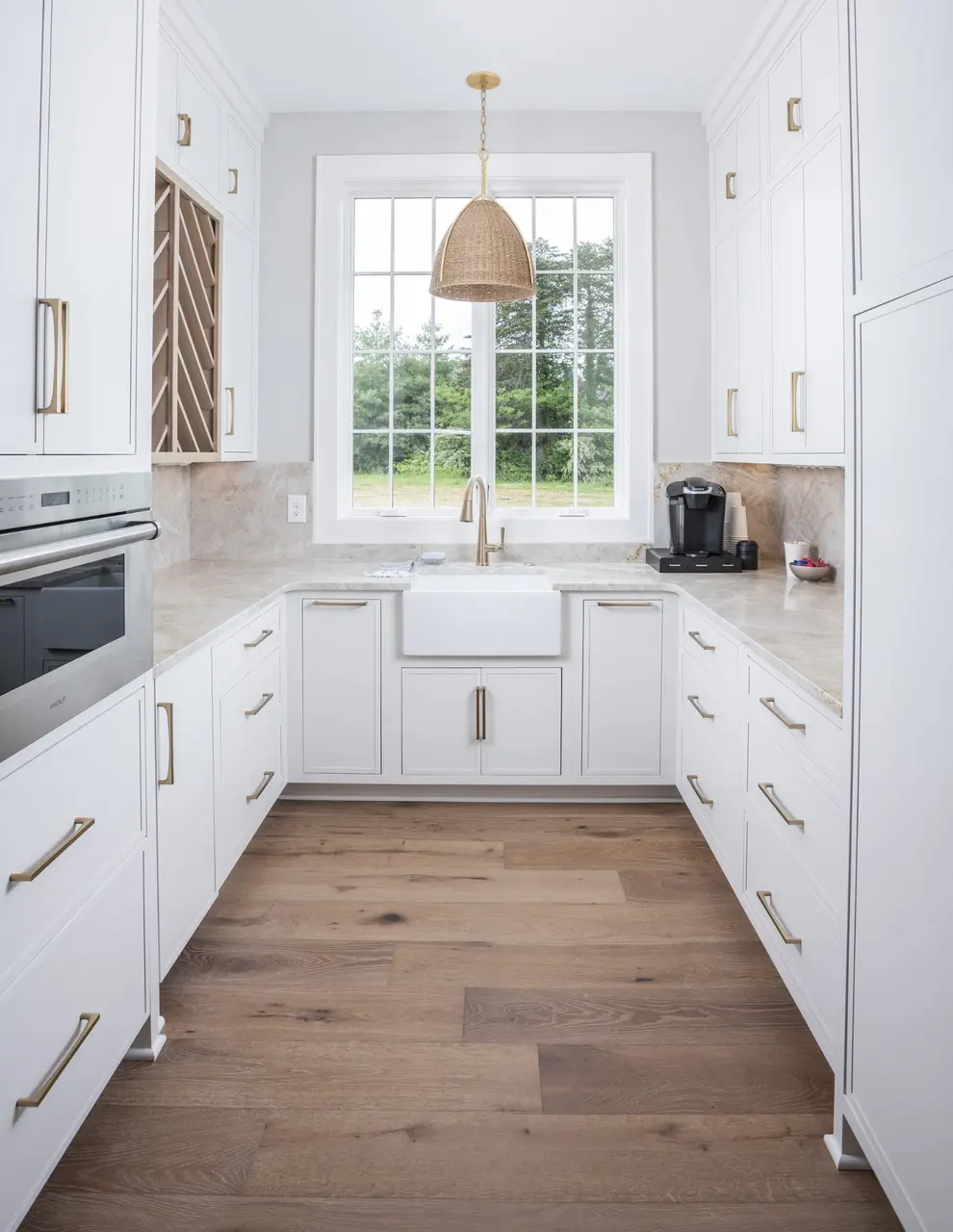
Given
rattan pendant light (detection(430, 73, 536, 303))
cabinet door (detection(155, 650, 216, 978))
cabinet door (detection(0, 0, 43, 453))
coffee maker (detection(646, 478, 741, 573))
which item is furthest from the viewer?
coffee maker (detection(646, 478, 741, 573))

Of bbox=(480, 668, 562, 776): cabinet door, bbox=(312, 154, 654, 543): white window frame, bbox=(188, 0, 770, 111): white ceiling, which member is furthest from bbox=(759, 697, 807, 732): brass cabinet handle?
bbox=(188, 0, 770, 111): white ceiling

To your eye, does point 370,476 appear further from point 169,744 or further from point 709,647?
point 169,744

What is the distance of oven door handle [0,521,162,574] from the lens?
1.40 meters

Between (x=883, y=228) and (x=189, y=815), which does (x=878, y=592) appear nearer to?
→ (x=883, y=228)

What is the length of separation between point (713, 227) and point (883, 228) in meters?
2.60

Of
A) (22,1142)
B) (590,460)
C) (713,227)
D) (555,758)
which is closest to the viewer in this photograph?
(22,1142)

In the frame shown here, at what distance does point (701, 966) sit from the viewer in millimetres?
2463

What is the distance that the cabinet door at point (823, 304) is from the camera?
2.63 m

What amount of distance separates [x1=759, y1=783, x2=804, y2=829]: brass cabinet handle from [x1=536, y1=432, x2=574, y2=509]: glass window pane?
201 cm

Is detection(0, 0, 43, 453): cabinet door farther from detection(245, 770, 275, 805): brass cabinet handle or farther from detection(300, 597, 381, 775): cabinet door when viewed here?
detection(300, 597, 381, 775): cabinet door

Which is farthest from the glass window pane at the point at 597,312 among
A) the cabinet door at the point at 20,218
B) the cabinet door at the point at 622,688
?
the cabinet door at the point at 20,218

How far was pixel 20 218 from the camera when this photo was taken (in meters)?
1.43

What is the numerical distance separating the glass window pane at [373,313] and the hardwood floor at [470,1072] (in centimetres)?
217

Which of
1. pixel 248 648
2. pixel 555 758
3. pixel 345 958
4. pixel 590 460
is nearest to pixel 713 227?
pixel 590 460
